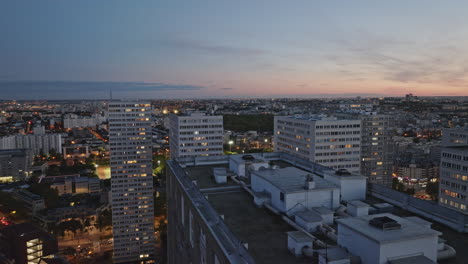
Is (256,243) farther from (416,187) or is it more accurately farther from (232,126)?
(232,126)

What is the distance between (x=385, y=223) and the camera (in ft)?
22.0

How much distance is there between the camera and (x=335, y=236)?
304 inches

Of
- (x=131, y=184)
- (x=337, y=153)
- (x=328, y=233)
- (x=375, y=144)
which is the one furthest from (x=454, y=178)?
(x=131, y=184)

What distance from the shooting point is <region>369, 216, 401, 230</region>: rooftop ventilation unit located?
6711 mm

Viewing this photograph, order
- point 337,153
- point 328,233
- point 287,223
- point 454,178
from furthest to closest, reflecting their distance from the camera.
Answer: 1. point 337,153
2. point 454,178
3. point 287,223
4. point 328,233

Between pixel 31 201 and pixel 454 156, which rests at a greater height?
pixel 454 156

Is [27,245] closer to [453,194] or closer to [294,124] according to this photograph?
→ [294,124]

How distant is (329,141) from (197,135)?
1928 centimetres

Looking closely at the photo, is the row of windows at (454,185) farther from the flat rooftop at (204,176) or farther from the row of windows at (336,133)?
the flat rooftop at (204,176)

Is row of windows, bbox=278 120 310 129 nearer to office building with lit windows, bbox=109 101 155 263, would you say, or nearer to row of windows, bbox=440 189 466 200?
row of windows, bbox=440 189 466 200

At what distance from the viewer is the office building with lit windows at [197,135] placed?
51.6 m

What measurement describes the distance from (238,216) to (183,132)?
141 feet

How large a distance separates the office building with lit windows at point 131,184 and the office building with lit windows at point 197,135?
15.5 ft

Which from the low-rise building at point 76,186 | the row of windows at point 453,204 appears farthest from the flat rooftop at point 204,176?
the low-rise building at point 76,186
